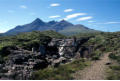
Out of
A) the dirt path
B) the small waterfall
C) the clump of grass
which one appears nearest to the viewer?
the clump of grass

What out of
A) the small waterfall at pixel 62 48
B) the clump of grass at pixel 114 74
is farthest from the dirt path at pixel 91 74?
the small waterfall at pixel 62 48

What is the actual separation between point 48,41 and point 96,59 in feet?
90.8

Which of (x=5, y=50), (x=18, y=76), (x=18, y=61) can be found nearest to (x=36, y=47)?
(x=5, y=50)

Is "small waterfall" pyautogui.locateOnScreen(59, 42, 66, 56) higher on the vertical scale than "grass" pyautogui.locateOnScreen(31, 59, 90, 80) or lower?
lower

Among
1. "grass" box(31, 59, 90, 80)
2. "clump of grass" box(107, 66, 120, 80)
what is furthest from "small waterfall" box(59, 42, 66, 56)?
"grass" box(31, 59, 90, 80)

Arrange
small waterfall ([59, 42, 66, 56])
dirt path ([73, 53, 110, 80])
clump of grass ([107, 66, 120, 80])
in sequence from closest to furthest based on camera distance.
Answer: clump of grass ([107, 66, 120, 80]) → dirt path ([73, 53, 110, 80]) → small waterfall ([59, 42, 66, 56])

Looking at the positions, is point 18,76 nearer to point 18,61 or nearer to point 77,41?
point 18,61

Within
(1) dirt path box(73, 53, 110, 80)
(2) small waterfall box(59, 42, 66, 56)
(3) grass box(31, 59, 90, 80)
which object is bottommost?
(2) small waterfall box(59, 42, 66, 56)

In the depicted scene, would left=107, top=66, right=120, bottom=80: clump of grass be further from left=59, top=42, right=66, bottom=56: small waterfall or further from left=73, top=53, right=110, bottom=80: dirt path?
left=59, top=42, right=66, bottom=56: small waterfall

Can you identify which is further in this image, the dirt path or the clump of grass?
the dirt path

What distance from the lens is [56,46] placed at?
4000cm

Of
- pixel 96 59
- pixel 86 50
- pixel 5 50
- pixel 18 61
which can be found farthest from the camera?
pixel 86 50

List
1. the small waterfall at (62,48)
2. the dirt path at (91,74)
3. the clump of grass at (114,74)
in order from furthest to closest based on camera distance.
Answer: the small waterfall at (62,48) < the dirt path at (91,74) < the clump of grass at (114,74)

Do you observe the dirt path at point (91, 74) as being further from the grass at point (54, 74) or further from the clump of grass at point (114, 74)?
the grass at point (54, 74)
